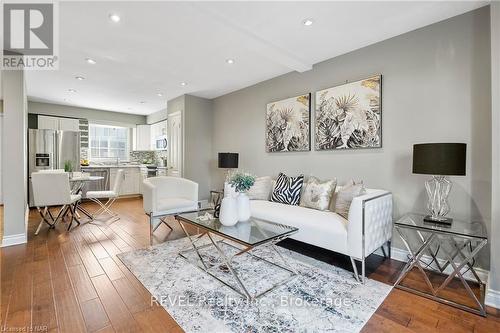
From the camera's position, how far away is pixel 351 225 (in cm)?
221

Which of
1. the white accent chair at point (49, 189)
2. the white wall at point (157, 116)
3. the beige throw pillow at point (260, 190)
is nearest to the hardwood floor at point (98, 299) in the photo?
the white accent chair at point (49, 189)

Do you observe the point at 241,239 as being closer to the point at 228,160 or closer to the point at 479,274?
the point at 479,274

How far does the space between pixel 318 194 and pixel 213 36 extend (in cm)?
228

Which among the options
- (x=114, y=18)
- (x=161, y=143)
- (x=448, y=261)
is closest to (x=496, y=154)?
(x=448, y=261)

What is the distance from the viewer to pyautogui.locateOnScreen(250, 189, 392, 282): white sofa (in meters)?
2.17

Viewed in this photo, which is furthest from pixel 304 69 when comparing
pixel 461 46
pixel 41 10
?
pixel 41 10

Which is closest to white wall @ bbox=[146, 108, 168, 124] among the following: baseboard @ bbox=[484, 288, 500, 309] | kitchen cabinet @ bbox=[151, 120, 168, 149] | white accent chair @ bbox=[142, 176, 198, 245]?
kitchen cabinet @ bbox=[151, 120, 168, 149]

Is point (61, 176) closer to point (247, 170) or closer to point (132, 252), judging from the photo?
point (132, 252)

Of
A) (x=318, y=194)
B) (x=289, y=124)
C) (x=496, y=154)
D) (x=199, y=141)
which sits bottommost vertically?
(x=318, y=194)

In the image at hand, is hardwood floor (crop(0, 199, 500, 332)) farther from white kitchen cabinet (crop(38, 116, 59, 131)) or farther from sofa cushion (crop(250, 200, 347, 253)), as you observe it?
white kitchen cabinet (crop(38, 116, 59, 131))

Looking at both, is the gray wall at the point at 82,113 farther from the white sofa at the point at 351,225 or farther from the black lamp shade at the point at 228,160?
the white sofa at the point at 351,225

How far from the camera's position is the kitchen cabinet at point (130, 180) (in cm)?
662

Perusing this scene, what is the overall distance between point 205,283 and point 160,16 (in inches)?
103

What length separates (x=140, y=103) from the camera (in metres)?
5.95
